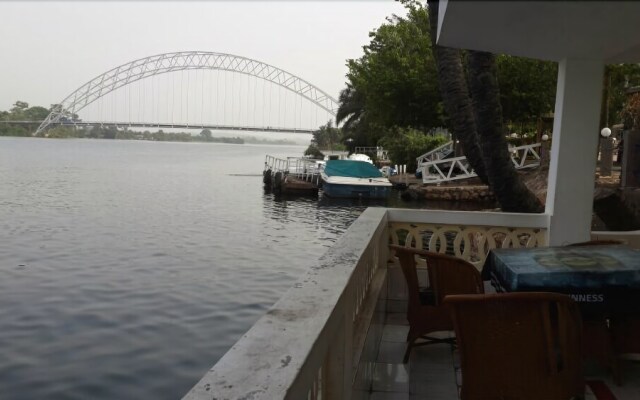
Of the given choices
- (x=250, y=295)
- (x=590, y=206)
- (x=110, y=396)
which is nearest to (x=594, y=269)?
(x=590, y=206)

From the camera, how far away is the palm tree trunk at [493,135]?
6461 mm

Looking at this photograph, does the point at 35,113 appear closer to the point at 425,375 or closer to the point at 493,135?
the point at 493,135

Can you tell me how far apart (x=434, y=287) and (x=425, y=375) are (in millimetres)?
572

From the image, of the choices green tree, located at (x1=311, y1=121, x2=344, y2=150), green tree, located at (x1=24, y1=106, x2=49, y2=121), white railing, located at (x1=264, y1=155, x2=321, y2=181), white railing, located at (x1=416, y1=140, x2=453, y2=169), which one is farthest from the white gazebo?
green tree, located at (x1=24, y1=106, x2=49, y2=121)

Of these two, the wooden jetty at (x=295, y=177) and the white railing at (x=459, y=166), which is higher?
the white railing at (x=459, y=166)

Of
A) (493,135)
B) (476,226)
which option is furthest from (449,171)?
(476,226)

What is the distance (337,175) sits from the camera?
3300 cm

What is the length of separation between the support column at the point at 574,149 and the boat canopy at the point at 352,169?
27.3 m

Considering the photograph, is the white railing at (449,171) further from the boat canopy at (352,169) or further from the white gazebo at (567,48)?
the white gazebo at (567,48)

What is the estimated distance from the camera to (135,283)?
46.1 ft

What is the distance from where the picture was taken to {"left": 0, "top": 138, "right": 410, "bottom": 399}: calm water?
8.93 metres

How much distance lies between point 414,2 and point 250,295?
20.5 m

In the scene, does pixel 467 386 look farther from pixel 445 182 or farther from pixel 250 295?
pixel 445 182

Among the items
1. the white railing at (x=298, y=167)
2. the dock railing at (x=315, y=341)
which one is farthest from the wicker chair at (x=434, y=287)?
the white railing at (x=298, y=167)
